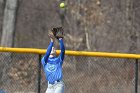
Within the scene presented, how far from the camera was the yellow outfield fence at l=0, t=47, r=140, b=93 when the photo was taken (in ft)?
36.9

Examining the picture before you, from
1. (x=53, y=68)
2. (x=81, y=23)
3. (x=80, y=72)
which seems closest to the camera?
(x=53, y=68)

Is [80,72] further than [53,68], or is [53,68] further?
[80,72]

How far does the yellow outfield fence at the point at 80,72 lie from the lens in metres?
11.2

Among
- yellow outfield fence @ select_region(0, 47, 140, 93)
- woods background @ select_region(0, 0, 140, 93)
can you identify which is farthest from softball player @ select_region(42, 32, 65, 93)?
woods background @ select_region(0, 0, 140, 93)

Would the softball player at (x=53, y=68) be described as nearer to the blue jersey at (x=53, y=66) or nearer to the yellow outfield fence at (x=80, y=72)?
the blue jersey at (x=53, y=66)

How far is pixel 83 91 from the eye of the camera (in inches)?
450

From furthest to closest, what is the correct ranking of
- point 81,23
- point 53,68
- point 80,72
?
point 81,23 < point 80,72 < point 53,68

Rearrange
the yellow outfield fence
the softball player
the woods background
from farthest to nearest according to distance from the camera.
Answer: the woods background
the yellow outfield fence
the softball player

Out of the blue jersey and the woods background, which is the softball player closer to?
the blue jersey

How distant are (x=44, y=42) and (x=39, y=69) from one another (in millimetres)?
16600

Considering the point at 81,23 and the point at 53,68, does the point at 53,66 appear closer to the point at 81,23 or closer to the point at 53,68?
the point at 53,68

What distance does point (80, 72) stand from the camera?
11414 millimetres

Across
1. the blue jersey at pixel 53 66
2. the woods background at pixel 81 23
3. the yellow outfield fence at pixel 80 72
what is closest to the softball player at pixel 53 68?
the blue jersey at pixel 53 66

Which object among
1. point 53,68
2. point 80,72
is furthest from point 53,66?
point 80,72
